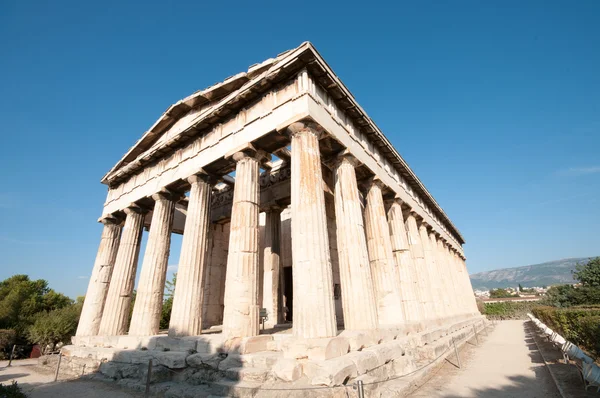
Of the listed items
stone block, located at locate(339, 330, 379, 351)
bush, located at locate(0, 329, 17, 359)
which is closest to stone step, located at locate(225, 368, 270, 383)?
stone block, located at locate(339, 330, 379, 351)

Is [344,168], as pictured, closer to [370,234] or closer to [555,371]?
[370,234]

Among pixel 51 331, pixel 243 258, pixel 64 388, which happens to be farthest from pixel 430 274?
pixel 51 331

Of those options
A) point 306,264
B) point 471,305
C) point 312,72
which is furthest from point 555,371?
point 471,305

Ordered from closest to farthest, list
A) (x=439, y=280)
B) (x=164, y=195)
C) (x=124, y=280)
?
(x=164, y=195) < (x=124, y=280) < (x=439, y=280)

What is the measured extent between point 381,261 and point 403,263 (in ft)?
8.48

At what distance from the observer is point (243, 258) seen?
8.79m

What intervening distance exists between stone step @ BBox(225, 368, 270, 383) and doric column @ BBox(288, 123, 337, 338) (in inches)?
49.0

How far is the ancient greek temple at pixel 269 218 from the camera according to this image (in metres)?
8.44

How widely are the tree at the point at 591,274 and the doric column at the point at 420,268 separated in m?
A: 27.0

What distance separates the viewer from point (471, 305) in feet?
99.5

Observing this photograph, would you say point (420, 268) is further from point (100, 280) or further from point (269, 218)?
point (100, 280)

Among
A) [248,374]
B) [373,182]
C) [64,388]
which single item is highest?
[373,182]

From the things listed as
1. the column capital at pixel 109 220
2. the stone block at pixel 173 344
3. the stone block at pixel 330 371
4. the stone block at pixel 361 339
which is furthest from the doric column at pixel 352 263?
the column capital at pixel 109 220

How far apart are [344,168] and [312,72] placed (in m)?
3.48
